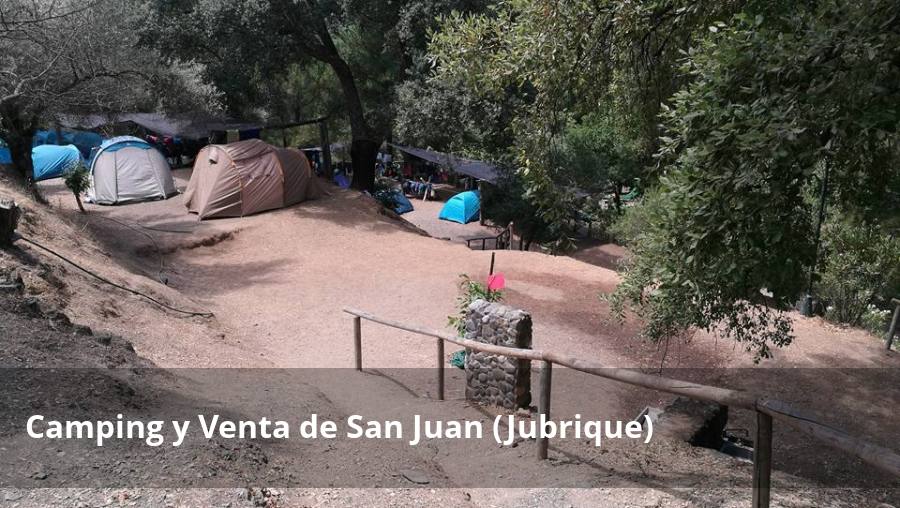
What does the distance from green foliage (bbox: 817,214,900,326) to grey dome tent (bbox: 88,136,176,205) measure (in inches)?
656

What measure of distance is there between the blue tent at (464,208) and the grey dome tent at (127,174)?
36.4 feet

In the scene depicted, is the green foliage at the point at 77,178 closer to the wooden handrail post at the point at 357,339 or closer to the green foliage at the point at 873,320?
the wooden handrail post at the point at 357,339

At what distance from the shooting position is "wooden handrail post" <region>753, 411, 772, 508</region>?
3662 mm

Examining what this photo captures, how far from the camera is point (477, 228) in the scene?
26.2 meters

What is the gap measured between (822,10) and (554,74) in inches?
105

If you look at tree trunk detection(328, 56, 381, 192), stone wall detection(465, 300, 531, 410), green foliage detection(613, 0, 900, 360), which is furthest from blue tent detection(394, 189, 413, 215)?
green foliage detection(613, 0, 900, 360)

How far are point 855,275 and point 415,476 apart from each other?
40.7ft

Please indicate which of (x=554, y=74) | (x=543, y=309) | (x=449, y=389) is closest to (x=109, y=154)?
(x=543, y=309)

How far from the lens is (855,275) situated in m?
13.8

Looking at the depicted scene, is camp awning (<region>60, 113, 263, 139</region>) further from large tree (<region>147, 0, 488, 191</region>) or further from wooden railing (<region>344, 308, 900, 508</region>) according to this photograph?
wooden railing (<region>344, 308, 900, 508</region>)

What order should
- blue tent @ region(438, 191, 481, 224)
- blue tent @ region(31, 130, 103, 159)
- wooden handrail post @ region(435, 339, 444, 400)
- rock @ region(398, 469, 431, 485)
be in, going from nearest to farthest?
rock @ region(398, 469, 431, 485) < wooden handrail post @ region(435, 339, 444, 400) < blue tent @ region(438, 191, 481, 224) < blue tent @ region(31, 130, 103, 159)

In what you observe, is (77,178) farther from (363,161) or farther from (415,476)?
(415,476)

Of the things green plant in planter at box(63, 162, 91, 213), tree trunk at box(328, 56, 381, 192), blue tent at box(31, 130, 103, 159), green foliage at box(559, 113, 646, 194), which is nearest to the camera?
green plant in planter at box(63, 162, 91, 213)

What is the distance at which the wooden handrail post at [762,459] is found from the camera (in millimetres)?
3662
